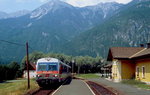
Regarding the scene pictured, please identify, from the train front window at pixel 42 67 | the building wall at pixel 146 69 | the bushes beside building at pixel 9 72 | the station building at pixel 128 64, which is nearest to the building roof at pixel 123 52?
the station building at pixel 128 64

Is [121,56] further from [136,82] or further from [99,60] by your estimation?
[99,60]

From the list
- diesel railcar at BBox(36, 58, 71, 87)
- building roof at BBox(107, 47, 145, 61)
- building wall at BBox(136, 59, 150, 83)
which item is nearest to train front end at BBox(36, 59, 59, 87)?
diesel railcar at BBox(36, 58, 71, 87)

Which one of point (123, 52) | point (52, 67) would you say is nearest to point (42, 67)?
point (52, 67)

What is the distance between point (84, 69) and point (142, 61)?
9381 centimetres

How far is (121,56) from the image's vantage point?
4006cm

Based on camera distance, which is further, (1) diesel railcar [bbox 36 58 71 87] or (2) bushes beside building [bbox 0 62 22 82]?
(2) bushes beside building [bbox 0 62 22 82]

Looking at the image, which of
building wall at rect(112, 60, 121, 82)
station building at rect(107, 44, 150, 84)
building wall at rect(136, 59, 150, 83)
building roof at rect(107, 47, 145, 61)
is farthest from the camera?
building wall at rect(112, 60, 121, 82)

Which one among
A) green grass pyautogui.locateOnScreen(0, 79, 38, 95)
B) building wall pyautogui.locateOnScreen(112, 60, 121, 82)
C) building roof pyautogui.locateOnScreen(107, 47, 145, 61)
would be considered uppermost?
building roof pyautogui.locateOnScreen(107, 47, 145, 61)

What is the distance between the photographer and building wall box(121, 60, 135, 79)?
40.1 meters

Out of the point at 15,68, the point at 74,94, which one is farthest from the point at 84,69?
the point at 74,94

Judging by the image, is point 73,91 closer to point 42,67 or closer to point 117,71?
point 42,67

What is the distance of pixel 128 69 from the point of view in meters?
40.3

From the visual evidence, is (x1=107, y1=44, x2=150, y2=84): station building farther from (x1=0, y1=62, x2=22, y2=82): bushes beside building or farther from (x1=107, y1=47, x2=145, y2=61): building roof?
(x1=0, y1=62, x2=22, y2=82): bushes beside building

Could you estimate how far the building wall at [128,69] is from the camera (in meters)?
40.1
